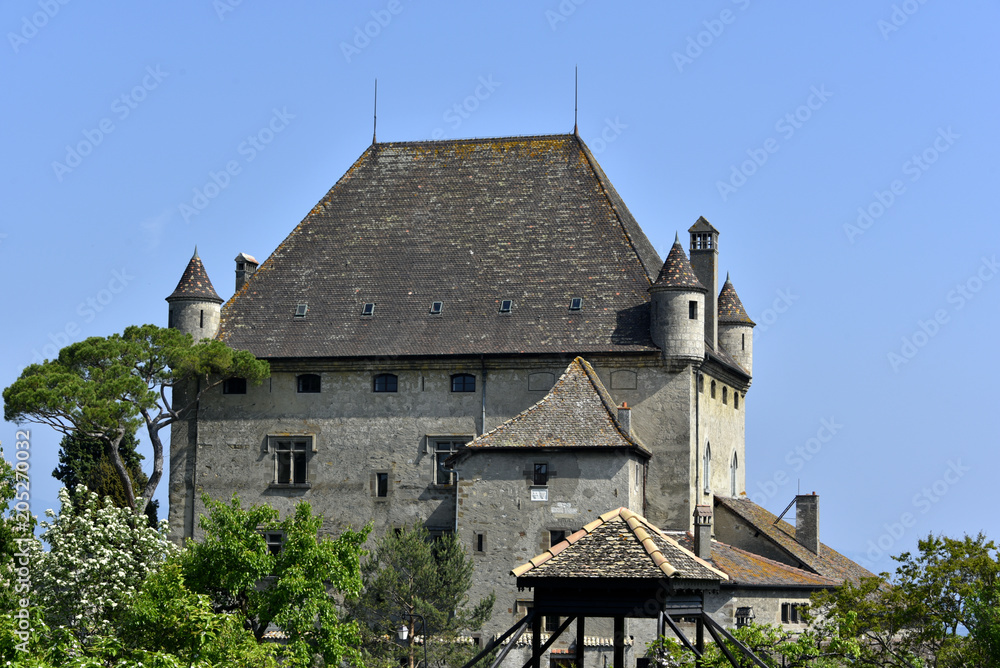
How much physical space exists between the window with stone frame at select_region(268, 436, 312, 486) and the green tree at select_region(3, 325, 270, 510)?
92.3 inches

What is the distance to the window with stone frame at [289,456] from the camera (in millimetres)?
54156

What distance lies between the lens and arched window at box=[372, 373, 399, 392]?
2117 inches

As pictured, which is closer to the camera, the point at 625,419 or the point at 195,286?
the point at 625,419

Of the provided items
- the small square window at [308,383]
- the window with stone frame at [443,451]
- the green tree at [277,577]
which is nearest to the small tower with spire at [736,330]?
the window with stone frame at [443,451]

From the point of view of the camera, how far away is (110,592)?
41406mm

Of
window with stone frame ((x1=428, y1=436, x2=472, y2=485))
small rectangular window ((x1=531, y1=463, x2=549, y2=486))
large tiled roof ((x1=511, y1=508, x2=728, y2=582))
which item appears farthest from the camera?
window with stone frame ((x1=428, y1=436, x2=472, y2=485))

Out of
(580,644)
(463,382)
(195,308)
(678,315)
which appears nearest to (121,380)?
(195,308)

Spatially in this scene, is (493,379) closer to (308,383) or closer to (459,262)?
(459,262)

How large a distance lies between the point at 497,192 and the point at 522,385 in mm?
8495

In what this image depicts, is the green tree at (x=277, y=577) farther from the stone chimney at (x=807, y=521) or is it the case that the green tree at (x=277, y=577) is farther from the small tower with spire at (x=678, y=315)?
the stone chimney at (x=807, y=521)

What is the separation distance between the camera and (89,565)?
41.5 metres

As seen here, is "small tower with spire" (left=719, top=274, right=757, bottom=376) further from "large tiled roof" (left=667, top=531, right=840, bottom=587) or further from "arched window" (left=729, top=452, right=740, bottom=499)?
"large tiled roof" (left=667, top=531, right=840, bottom=587)

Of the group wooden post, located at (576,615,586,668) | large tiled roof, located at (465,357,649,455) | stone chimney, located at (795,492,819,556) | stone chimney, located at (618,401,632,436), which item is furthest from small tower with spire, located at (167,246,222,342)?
wooden post, located at (576,615,586,668)

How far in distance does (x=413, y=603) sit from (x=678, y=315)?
13298mm
